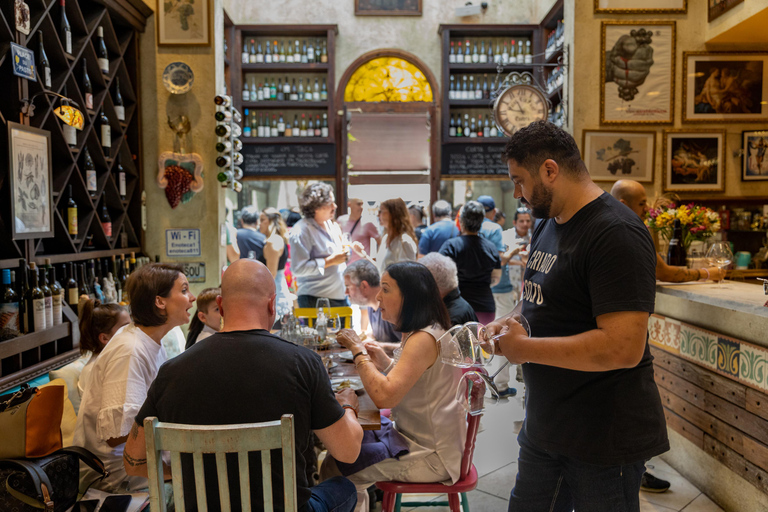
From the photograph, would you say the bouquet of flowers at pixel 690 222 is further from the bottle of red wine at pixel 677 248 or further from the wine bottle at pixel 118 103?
the wine bottle at pixel 118 103

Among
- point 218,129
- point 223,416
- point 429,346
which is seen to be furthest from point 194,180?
point 223,416

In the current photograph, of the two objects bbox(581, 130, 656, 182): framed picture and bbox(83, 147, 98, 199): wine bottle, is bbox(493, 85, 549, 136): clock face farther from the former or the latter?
bbox(83, 147, 98, 199): wine bottle

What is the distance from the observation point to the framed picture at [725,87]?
188 inches

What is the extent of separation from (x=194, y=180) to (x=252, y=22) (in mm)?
3711

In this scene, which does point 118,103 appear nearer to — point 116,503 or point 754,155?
point 116,503

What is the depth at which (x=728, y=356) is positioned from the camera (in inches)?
118

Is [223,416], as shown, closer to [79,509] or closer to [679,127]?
[79,509]

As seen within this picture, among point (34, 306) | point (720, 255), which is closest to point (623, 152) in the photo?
point (720, 255)

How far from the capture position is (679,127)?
191 inches

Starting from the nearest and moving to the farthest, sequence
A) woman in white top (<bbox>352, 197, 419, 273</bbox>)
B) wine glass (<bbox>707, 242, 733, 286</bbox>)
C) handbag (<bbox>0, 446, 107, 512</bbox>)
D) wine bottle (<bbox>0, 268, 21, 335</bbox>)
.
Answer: handbag (<bbox>0, 446, 107, 512</bbox>)
wine bottle (<bbox>0, 268, 21, 335</bbox>)
wine glass (<bbox>707, 242, 733, 286</bbox>)
woman in white top (<bbox>352, 197, 419, 273</bbox>)

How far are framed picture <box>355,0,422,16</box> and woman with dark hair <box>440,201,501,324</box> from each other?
12.9 feet

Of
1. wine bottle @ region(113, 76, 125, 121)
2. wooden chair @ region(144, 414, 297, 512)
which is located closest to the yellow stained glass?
wine bottle @ region(113, 76, 125, 121)

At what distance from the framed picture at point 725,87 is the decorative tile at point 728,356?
2.49 meters

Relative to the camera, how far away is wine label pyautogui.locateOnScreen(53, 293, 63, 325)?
3.15m
